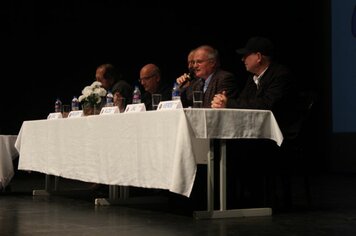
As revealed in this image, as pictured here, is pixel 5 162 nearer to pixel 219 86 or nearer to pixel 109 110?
pixel 109 110

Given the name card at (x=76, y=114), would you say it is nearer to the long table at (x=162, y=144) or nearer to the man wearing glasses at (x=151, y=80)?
the long table at (x=162, y=144)

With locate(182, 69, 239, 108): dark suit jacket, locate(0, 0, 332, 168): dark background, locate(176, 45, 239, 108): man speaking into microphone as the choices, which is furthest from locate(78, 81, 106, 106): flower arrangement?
locate(0, 0, 332, 168): dark background

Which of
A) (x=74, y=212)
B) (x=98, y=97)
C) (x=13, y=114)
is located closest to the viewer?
(x=74, y=212)

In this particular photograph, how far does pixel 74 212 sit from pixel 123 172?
15.4 inches

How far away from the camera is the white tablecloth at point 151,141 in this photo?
304cm

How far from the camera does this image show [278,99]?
3525 mm

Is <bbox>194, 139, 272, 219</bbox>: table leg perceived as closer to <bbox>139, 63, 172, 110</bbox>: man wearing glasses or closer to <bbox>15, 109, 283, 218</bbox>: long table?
<bbox>15, 109, 283, 218</bbox>: long table

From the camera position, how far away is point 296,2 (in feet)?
26.0

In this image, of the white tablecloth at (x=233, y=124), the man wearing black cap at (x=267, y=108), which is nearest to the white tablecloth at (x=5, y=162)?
the man wearing black cap at (x=267, y=108)

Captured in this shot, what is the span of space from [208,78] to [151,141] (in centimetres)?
79

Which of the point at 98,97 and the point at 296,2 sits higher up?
the point at 296,2

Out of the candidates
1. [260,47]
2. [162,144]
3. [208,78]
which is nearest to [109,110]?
[208,78]

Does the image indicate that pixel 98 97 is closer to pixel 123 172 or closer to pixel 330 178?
pixel 123 172

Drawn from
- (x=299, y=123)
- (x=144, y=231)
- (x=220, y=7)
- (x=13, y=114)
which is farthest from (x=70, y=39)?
(x=144, y=231)
